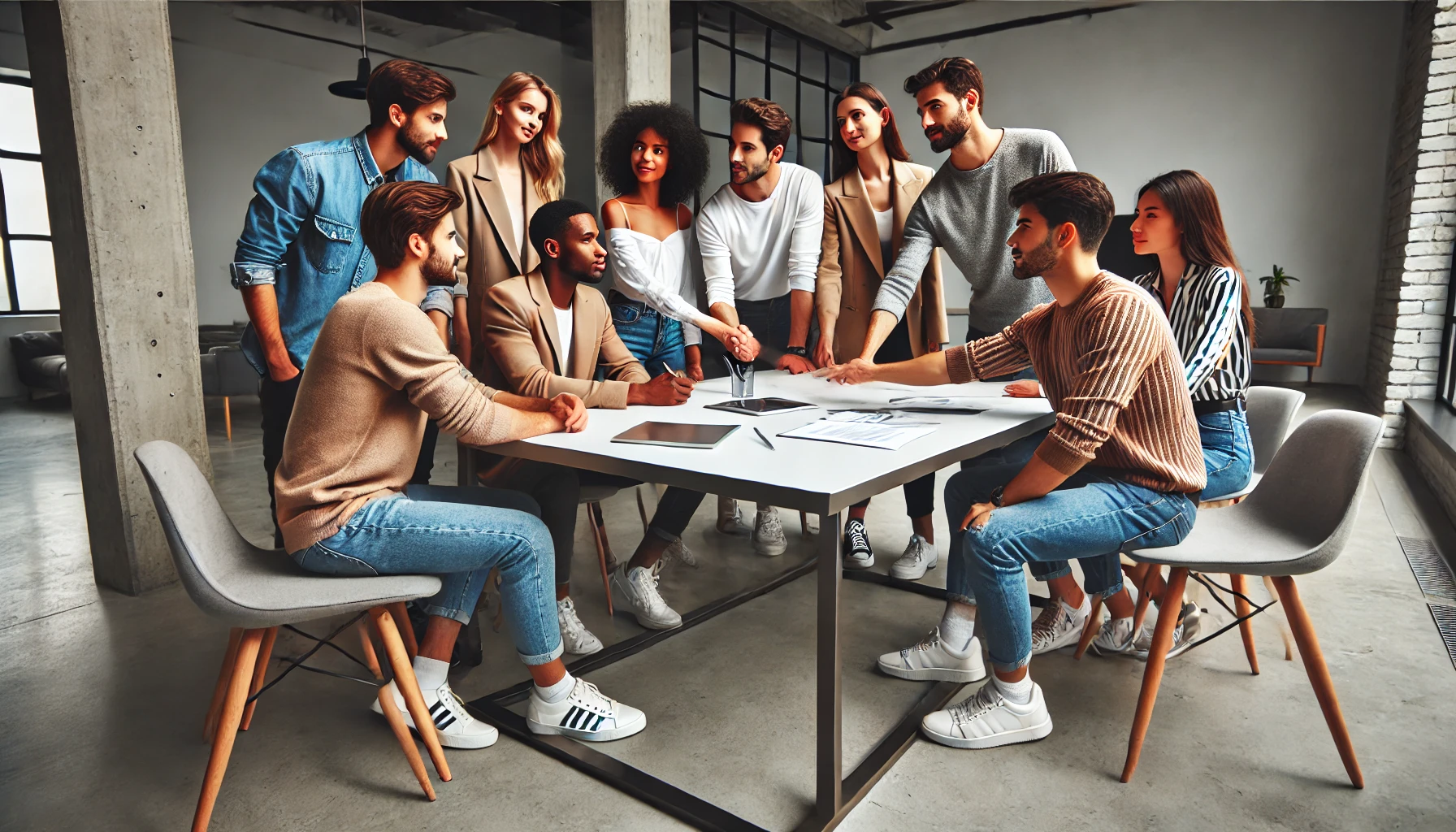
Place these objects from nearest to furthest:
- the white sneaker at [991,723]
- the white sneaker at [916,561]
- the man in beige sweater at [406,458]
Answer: the man in beige sweater at [406,458], the white sneaker at [991,723], the white sneaker at [916,561]

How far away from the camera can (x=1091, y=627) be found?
223 cm

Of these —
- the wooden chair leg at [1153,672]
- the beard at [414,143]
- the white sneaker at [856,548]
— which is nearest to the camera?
the wooden chair leg at [1153,672]

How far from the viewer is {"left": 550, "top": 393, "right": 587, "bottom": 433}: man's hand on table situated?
1832 mm

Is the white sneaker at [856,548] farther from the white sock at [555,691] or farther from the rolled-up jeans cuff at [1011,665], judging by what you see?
the white sock at [555,691]

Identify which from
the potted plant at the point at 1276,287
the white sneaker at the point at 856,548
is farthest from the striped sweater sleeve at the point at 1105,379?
the potted plant at the point at 1276,287

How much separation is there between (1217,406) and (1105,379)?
1.89 feet

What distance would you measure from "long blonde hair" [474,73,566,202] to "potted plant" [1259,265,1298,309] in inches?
307

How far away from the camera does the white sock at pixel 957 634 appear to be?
208 cm

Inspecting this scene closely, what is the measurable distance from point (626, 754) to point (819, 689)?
52 centimetres

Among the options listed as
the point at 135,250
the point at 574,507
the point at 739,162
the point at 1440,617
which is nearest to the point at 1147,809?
the point at 574,507

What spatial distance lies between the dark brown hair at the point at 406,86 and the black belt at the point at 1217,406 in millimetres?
1994

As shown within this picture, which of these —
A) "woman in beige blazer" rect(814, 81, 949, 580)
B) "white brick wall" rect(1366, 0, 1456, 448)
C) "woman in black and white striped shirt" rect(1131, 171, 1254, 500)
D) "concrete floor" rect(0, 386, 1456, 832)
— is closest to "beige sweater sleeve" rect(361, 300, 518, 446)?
Result: "concrete floor" rect(0, 386, 1456, 832)

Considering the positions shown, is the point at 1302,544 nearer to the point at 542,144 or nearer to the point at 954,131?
the point at 954,131

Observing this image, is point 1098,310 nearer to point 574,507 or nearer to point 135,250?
point 574,507
